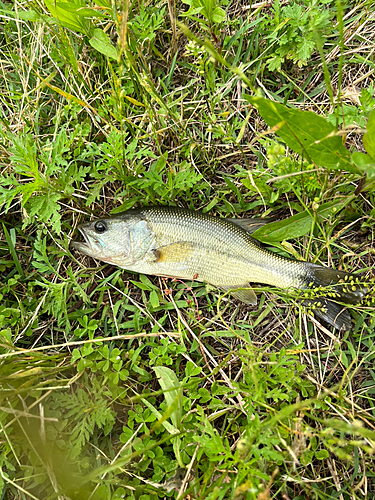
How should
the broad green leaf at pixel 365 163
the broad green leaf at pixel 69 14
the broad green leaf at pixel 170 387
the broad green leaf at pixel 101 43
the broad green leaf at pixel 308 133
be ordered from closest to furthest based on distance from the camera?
1. the broad green leaf at pixel 365 163
2. the broad green leaf at pixel 308 133
3. the broad green leaf at pixel 170 387
4. the broad green leaf at pixel 69 14
5. the broad green leaf at pixel 101 43

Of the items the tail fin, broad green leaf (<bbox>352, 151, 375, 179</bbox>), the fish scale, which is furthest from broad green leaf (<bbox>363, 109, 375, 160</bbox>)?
the fish scale

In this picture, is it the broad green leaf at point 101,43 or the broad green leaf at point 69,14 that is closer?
the broad green leaf at point 69,14

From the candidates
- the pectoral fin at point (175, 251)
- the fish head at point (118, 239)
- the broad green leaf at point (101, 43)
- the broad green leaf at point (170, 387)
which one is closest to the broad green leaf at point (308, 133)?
the pectoral fin at point (175, 251)

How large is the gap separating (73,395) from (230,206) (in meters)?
2.26

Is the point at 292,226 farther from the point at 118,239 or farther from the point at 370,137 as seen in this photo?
the point at 118,239

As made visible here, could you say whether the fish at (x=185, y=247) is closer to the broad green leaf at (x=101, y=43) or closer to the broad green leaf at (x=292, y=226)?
the broad green leaf at (x=292, y=226)

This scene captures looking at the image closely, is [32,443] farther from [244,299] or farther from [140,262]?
[244,299]

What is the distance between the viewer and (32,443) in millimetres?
3107

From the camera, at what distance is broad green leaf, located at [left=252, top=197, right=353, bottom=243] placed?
3.37 m

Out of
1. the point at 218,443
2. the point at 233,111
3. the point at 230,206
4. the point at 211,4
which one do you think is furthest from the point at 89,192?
the point at 218,443

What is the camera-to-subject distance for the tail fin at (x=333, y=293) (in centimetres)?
330

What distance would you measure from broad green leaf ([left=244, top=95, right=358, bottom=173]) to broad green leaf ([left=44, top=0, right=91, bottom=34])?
194 cm

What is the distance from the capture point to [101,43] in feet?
11.6

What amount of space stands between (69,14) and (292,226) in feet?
9.15
